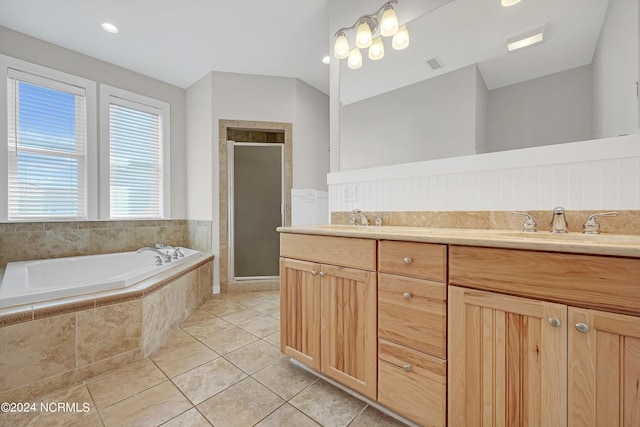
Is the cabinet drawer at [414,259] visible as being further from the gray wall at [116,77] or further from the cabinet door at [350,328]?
the gray wall at [116,77]

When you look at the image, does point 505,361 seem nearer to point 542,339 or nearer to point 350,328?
point 542,339

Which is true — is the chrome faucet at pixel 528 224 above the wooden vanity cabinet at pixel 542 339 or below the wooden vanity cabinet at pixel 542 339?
above

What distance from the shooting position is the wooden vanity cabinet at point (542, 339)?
690mm

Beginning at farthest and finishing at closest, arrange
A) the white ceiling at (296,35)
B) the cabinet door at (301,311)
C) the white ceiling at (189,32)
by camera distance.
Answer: the white ceiling at (189,32)
the cabinet door at (301,311)
the white ceiling at (296,35)

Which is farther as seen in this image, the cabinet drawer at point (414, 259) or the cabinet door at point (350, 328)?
the cabinet door at point (350, 328)

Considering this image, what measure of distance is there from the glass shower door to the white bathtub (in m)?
0.64

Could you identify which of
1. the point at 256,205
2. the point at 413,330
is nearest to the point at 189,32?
the point at 256,205

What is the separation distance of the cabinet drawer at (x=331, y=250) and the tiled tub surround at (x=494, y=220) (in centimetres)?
54

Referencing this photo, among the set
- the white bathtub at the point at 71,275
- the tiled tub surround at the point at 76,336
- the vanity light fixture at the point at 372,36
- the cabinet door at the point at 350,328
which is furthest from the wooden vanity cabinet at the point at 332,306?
the vanity light fixture at the point at 372,36

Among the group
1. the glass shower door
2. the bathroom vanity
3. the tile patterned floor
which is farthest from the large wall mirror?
the glass shower door

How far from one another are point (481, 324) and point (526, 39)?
54.2 inches

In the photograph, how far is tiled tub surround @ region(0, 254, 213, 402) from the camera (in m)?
1.32

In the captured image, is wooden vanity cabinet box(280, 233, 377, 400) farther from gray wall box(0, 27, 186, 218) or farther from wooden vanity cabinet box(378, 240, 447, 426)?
gray wall box(0, 27, 186, 218)

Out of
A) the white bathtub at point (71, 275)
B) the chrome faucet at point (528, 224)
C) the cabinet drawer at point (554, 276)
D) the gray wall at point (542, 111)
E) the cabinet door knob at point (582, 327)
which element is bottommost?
the white bathtub at point (71, 275)
